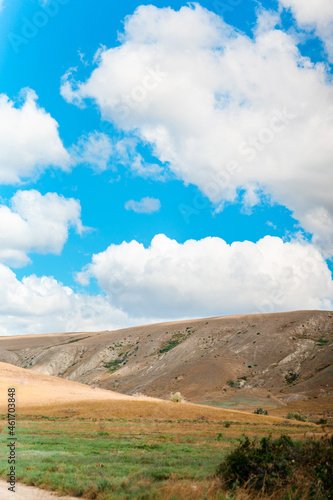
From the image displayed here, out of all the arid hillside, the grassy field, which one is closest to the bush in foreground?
the grassy field

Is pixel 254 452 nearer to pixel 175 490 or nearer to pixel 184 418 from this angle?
pixel 175 490

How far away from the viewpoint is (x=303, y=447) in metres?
10.2

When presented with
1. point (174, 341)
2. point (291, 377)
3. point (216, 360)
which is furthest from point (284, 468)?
point (174, 341)

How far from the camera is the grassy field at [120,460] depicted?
998cm

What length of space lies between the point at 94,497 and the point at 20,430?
1888 centimetres

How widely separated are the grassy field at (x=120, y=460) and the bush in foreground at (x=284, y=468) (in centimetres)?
63

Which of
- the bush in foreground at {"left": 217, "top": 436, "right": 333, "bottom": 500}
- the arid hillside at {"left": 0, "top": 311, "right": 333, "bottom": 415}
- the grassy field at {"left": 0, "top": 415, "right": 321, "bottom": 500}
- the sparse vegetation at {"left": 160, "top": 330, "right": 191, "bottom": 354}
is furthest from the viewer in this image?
the sparse vegetation at {"left": 160, "top": 330, "right": 191, "bottom": 354}

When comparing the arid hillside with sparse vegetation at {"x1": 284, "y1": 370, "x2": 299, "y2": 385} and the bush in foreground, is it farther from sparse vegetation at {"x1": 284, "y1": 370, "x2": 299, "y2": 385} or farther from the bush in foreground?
the bush in foreground

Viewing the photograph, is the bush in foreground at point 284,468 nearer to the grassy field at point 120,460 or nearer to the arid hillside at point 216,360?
the grassy field at point 120,460

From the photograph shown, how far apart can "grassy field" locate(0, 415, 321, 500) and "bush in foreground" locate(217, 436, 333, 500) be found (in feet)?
2.06

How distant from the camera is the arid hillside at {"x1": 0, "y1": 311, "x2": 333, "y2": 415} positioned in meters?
77.2

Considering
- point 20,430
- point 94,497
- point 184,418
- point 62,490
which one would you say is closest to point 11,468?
point 62,490

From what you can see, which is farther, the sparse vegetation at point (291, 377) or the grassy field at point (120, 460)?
the sparse vegetation at point (291, 377)

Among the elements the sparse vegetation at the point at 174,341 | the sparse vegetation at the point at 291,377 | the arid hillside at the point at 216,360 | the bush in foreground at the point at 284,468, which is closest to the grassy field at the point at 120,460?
the bush in foreground at the point at 284,468
